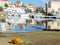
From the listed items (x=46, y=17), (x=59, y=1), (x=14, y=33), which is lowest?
(x=14, y=33)

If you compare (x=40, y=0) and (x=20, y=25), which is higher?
(x=40, y=0)

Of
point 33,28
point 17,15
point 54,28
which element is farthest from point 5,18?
point 54,28

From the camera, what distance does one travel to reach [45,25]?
524 inches

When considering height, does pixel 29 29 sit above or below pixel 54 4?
below

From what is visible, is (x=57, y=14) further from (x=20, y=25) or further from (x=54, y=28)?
(x=20, y=25)

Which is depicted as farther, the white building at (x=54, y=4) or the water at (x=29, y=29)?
the white building at (x=54, y=4)

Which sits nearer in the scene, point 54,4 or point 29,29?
point 29,29

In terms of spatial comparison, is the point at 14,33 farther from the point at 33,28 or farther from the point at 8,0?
the point at 8,0

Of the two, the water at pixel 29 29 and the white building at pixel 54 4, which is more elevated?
the white building at pixel 54 4

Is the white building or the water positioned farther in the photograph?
the white building

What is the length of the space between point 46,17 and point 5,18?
249cm

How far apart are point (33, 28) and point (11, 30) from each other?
131 centimetres

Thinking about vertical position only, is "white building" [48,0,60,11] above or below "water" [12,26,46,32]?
above

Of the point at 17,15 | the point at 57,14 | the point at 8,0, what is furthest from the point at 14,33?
the point at 57,14
